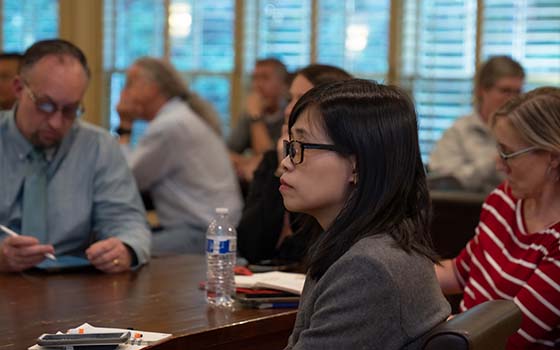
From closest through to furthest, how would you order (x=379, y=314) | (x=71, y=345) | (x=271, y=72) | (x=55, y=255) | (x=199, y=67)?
(x=379, y=314), (x=71, y=345), (x=55, y=255), (x=271, y=72), (x=199, y=67)

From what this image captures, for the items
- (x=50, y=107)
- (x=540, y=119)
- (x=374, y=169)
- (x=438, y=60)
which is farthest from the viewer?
(x=438, y=60)

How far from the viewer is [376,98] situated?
5.89 feet

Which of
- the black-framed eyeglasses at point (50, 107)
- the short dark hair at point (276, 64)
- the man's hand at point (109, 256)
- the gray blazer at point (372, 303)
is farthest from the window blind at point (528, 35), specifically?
the gray blazer at point (372, 303)

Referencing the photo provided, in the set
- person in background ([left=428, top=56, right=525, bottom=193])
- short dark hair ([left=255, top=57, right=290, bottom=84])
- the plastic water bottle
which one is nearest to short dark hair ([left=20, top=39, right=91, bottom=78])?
the plastic water bottle

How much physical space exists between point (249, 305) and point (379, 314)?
2.72 ft

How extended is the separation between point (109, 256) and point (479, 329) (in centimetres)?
151

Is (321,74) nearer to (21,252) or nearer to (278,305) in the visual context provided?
(278,305)

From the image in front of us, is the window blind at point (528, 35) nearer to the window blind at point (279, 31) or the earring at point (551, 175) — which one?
the window blind at point (279, 31)

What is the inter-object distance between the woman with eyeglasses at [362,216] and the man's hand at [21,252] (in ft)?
3.67

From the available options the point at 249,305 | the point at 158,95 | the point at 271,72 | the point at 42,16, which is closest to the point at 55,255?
the point at 249,305

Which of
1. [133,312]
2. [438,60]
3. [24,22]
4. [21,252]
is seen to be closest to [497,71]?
[438,60]

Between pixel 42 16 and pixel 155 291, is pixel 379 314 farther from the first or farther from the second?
pixel 42 16

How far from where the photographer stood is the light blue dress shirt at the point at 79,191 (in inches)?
122

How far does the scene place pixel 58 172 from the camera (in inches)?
124
